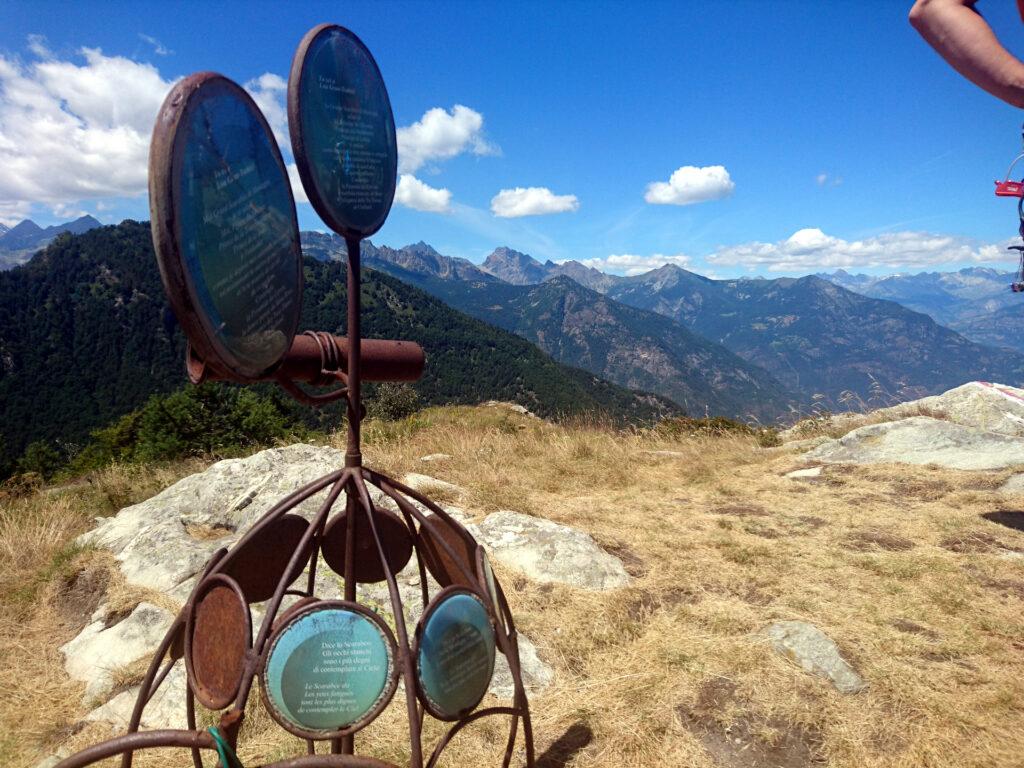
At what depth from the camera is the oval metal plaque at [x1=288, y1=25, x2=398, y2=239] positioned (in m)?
1.84

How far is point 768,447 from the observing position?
9.80 meters

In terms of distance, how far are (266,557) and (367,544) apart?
1.20 feet

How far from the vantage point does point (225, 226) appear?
58.1 inches

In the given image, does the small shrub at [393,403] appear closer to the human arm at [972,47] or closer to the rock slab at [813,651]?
the rock slab at [813,651]

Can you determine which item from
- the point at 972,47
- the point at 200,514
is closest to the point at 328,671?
the point at 972,47

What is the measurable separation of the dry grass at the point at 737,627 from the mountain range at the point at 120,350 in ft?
178

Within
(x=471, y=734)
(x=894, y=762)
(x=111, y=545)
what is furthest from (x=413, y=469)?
(x=894, y=762)

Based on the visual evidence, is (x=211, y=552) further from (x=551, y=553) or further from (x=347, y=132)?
(x=347, y=132)

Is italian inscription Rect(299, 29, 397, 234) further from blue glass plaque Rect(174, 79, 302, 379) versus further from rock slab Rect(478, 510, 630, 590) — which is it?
rock slab Rect(478, 510, 630, 590)

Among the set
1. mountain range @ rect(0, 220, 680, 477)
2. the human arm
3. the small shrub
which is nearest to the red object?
the human arm

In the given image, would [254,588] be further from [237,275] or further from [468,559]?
[237,275]

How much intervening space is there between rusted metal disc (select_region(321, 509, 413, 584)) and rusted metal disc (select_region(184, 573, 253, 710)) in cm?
47

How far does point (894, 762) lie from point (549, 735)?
1587 mm

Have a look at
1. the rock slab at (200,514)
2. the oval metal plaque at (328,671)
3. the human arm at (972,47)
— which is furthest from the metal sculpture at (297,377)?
the rock slab at (200,514)
